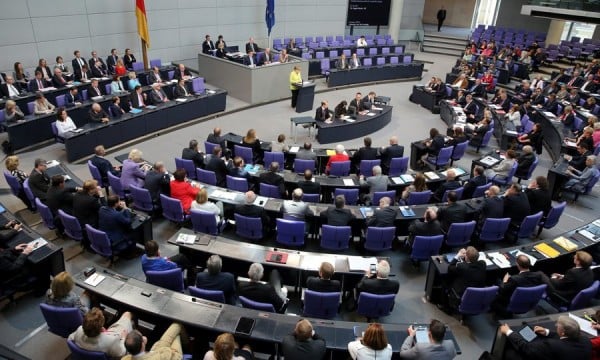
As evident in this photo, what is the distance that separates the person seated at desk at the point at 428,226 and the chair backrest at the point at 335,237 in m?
1.11

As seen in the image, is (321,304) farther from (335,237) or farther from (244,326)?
(335,237)

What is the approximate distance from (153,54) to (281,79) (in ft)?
18.1

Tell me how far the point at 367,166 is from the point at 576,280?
203 inches

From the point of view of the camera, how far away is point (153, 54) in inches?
696

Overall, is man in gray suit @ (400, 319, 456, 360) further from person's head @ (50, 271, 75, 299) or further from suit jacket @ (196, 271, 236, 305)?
person's head @ (50, 271, 75, 299)

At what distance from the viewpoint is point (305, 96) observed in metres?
15.5

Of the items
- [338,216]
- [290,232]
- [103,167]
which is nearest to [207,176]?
[103,167]

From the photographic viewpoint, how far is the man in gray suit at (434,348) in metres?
4.63

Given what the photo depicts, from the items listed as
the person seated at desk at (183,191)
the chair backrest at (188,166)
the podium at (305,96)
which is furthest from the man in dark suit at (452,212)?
A: the podium at (305,96)

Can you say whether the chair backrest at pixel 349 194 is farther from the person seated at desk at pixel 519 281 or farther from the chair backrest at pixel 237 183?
the person seated at desk at pixel 519 281

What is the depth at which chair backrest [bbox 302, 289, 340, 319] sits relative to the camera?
18.7 ft

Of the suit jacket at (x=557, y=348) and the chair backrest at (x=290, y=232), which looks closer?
the suit jacket at (x=557, y=348)

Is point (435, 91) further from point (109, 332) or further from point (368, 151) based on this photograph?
point (109, 332)

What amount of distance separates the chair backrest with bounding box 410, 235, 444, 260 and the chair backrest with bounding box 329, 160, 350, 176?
329cm
